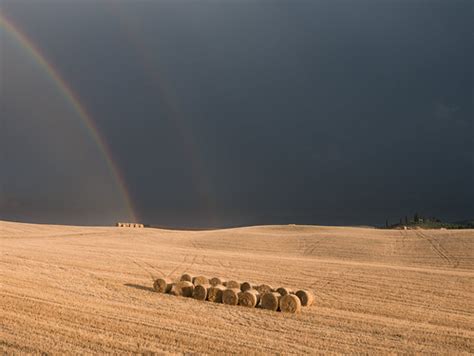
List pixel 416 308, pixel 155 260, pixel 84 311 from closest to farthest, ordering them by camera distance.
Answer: pixel 84 311, pixel 416 308, pixel 155 260

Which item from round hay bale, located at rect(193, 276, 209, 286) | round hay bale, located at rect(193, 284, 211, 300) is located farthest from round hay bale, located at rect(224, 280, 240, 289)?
round hay bale, located at rect(193, 284, 211, 300)

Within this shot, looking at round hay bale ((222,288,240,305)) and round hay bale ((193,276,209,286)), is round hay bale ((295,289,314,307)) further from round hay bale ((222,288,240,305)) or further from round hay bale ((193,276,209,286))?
round hay bale ((193,276,209,286))

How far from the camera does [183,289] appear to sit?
68.0 ft

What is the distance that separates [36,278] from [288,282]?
41.7ft

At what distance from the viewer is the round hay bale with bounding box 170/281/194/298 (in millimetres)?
20594

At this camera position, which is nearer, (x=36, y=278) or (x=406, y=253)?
(x=36, y=278)

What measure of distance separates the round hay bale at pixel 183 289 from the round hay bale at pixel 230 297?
1.85 metres

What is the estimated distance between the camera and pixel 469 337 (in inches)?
568

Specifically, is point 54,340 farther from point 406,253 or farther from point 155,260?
point 406,253

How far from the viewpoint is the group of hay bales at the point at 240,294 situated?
18.2m

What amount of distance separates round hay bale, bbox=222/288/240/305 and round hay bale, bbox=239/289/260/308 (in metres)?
0.16

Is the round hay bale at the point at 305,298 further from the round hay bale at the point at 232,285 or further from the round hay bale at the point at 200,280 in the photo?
the round hay bale at the point at 200,280

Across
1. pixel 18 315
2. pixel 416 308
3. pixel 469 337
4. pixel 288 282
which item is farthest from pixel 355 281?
pixel 18 315

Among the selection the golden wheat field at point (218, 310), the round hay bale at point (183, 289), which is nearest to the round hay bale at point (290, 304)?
the golden wheat field at point (218, 310)
